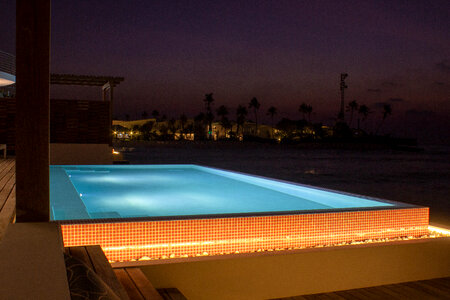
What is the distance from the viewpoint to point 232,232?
3.43 metres

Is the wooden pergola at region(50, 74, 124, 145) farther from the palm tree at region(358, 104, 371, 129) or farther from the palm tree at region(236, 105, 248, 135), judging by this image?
the palm tree at region(358, 104, 371, 129)

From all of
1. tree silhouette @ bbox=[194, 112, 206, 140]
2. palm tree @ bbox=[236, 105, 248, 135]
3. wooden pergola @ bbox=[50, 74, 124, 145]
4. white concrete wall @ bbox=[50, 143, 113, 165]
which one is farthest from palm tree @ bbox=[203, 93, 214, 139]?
white concrete wall @ bbox=[50, 143, 113, 165]

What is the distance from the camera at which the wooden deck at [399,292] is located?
3.22 m

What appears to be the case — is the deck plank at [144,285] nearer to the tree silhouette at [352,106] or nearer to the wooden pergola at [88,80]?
the wooden pergola at [88,80]

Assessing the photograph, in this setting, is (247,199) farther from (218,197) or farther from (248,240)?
(248,240)

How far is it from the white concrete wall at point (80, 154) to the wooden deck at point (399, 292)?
32.9 feet

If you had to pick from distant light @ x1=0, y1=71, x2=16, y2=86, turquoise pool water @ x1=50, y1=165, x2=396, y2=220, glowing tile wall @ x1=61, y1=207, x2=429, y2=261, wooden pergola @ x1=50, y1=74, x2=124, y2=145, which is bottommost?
turquoise pool water @ x1=50, y1=165, x2=396, y2=220

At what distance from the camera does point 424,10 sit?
20094 millimetres

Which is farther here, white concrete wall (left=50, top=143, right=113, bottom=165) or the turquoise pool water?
white concrete wall (left=50, top=143, right=113, bottom=165)

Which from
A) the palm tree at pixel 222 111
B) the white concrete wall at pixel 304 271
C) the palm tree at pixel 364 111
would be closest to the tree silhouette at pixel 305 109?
the palm tree at pixel 364 111

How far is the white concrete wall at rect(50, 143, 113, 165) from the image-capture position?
1158 cm

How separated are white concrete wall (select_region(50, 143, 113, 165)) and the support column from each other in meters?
9.72

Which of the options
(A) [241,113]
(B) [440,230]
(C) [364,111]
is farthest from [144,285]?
(C) [364,111]

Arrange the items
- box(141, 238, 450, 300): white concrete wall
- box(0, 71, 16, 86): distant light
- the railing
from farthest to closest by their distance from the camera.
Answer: box(0, 71, 16, 86): distant light < the railing < box(141, 238, 450, 300): white concrete wall
